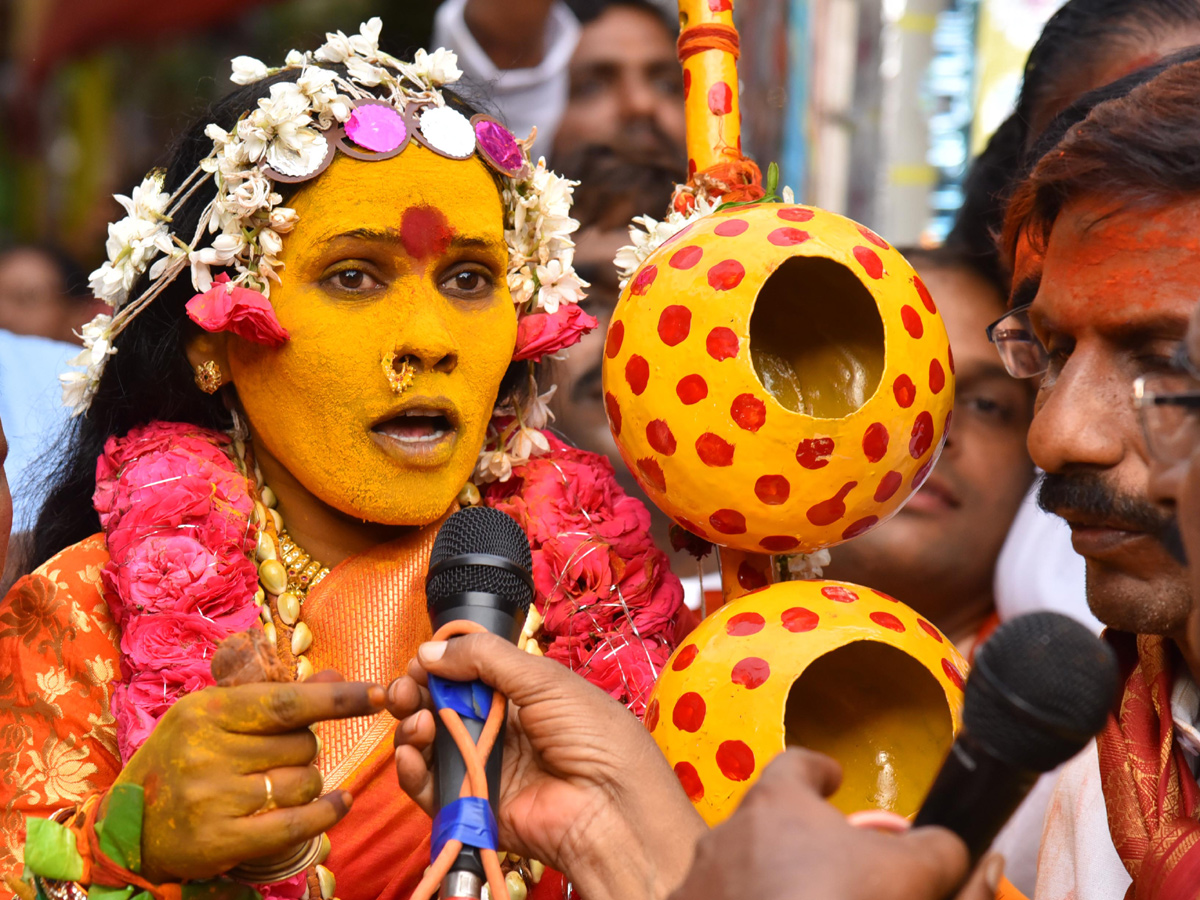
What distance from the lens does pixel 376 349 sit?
1953mm

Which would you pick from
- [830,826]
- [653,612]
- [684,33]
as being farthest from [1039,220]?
[830,826]

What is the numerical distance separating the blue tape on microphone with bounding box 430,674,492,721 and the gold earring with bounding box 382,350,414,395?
0.57m

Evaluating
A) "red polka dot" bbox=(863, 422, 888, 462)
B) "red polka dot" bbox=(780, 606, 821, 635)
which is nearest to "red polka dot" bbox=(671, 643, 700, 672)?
"red polka dot" bbox=(780, 606, 821, 635)

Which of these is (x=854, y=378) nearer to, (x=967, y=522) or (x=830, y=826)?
(x=830, y=826)

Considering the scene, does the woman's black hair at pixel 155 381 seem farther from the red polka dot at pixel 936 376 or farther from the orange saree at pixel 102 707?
the red polka dot at pixel 936 376

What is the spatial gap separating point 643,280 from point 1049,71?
6.59 ft

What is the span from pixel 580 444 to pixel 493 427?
3.86 ft

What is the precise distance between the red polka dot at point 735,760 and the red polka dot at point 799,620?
159 mm

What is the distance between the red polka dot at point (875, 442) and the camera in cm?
164

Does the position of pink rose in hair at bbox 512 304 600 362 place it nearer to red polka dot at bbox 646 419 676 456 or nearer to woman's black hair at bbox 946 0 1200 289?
red polka dot at bbox 646 419 676 456

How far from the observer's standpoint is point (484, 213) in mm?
2094

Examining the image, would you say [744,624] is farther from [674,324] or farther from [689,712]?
[674,324]

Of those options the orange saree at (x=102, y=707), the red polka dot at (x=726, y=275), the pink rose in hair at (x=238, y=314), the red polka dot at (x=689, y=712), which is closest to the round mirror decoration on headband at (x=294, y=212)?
the pink rose in hair at (x=238, y=314)

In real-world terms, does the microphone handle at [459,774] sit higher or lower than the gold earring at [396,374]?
lower
